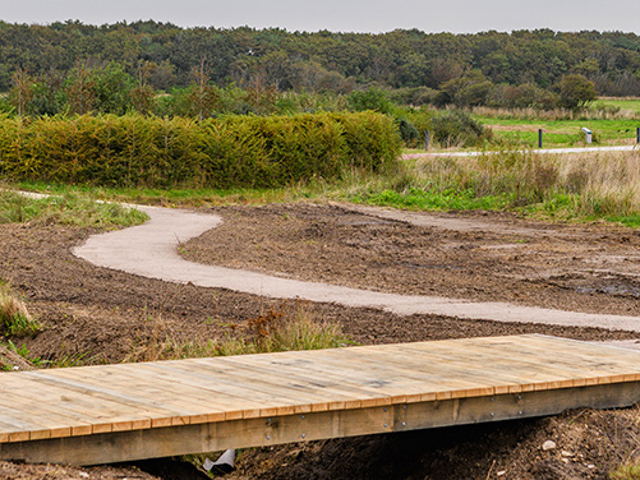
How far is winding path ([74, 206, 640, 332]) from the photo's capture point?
26.7ft

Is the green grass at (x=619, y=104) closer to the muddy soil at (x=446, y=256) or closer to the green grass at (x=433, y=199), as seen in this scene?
the green grass at (x=433, y=199)

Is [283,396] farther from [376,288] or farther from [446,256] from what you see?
[446,256]

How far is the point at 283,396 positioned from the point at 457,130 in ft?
109

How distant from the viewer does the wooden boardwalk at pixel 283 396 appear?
3822 millimetres

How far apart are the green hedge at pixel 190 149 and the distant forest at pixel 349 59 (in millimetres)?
28130

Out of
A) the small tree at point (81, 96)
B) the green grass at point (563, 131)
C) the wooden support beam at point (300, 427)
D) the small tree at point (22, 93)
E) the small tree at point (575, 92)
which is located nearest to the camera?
the wooden support beam at point (300, 427)

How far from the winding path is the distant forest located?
37027 millimetres

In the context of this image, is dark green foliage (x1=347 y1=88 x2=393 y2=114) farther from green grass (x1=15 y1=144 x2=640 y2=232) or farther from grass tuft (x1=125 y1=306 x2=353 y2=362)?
grass tuft (x1=125 y1=306 x2=353 y2=362)

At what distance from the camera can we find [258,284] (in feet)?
31.6

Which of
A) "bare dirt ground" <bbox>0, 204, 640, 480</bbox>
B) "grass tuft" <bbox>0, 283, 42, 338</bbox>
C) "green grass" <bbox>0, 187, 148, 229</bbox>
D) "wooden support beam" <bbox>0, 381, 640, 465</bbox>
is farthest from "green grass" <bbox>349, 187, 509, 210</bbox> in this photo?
"wooden support beam" <bbox>0, 381, 640, 465</bbox>

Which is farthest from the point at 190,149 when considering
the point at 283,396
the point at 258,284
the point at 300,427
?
the point at 300,427

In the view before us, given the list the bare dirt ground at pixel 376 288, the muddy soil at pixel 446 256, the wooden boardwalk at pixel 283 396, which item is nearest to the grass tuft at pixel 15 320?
the bare dirt ground at pixel 376 288

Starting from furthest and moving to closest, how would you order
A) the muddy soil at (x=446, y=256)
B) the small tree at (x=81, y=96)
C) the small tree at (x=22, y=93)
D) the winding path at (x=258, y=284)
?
the small tree at (x=81, y=96) → the small tree at (x=22, y=93) → the muddy soil at (x=446, y=256) → the winding path at (x=258, y=284)

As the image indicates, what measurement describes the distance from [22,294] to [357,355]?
15.3ft
